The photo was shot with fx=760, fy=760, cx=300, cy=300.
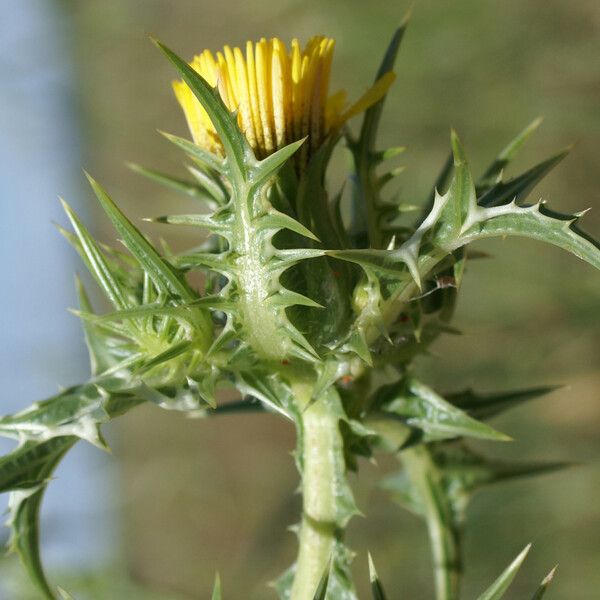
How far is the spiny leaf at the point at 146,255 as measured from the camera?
75 centimetres

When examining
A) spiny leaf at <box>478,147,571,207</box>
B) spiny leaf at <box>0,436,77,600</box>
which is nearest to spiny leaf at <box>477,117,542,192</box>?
spiny leaf at <box>478,147,571,207</box>

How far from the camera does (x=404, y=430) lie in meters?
0.99

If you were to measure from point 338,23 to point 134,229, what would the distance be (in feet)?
8.45

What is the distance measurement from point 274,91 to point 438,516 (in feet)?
2.12

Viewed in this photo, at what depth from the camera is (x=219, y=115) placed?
0.71 meters

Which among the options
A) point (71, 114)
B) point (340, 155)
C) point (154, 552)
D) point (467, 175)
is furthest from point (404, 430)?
point (71, 114)

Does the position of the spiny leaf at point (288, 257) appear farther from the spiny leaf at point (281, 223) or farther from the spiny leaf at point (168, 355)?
the spiny leaf at point (168, 355)

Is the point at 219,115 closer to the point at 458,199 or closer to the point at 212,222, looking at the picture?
the point at 212,222

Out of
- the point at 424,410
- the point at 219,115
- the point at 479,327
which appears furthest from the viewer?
the point at 479,327

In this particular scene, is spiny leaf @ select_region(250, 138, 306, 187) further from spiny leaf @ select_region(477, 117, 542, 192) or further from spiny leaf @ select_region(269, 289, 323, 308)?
spiny leaf @ select_region(477, 117, 542, 192)

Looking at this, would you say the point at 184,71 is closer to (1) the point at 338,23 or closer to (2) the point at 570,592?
(2) the point at 570,592

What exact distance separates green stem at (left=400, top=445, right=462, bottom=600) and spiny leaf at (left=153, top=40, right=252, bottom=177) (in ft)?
1.80

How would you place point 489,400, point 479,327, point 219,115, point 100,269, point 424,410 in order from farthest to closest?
point 479,327 < point 489,400 < point 424,410 < point 100,269 < point 219,115

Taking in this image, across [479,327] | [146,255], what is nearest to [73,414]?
[146,255]
